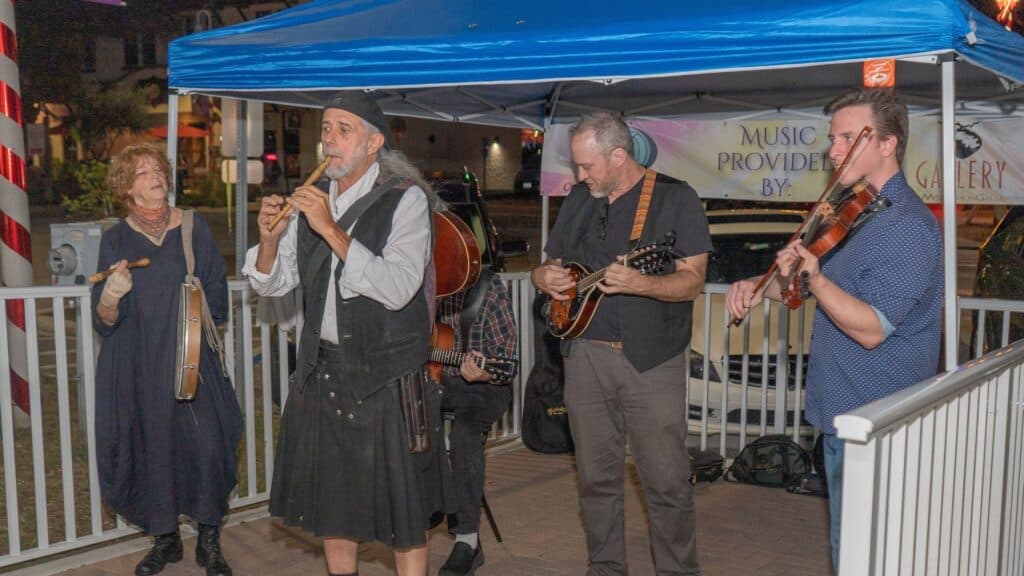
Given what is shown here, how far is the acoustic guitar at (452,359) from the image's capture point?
474cm

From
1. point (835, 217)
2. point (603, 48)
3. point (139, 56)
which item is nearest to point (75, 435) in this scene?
point (603, 48)

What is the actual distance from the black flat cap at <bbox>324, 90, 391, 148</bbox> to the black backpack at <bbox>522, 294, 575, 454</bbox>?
2634 millimetres

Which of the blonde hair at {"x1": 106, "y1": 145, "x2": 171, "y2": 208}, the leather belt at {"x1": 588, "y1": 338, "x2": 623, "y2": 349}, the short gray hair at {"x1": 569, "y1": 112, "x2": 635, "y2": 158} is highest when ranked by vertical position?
the short gray hair at {"x1": 569, "y1": 112, "x2": 635, "y2": 158}

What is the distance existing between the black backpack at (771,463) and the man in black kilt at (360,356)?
10.3ft

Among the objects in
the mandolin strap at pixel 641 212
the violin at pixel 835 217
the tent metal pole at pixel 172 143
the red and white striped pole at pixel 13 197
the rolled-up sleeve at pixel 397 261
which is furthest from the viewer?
the red and white striped pole at pixel 13 197

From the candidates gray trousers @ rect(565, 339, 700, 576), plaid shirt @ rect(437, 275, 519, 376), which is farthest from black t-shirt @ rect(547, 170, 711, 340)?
plaid shirt @ rect(437, 275, 519, 376)

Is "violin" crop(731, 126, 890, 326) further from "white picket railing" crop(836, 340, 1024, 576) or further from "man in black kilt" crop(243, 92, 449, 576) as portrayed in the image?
"man in black kilt" crop(243, 92, 449, 576)

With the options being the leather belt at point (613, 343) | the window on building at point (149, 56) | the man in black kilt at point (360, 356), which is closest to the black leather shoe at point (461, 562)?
the man in black kilt at point (360, 356)

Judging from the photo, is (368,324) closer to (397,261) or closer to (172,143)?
(397,261)

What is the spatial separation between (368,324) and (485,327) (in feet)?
4.29

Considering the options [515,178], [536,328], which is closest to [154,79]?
[515,178]

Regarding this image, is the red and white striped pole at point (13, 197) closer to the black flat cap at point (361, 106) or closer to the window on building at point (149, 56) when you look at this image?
the black flat cap at point (361, 106)

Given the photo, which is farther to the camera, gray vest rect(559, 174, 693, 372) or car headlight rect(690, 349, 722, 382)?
car headlight rect(690, 349, 722, 382)

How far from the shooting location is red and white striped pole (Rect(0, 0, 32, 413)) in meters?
7.46
